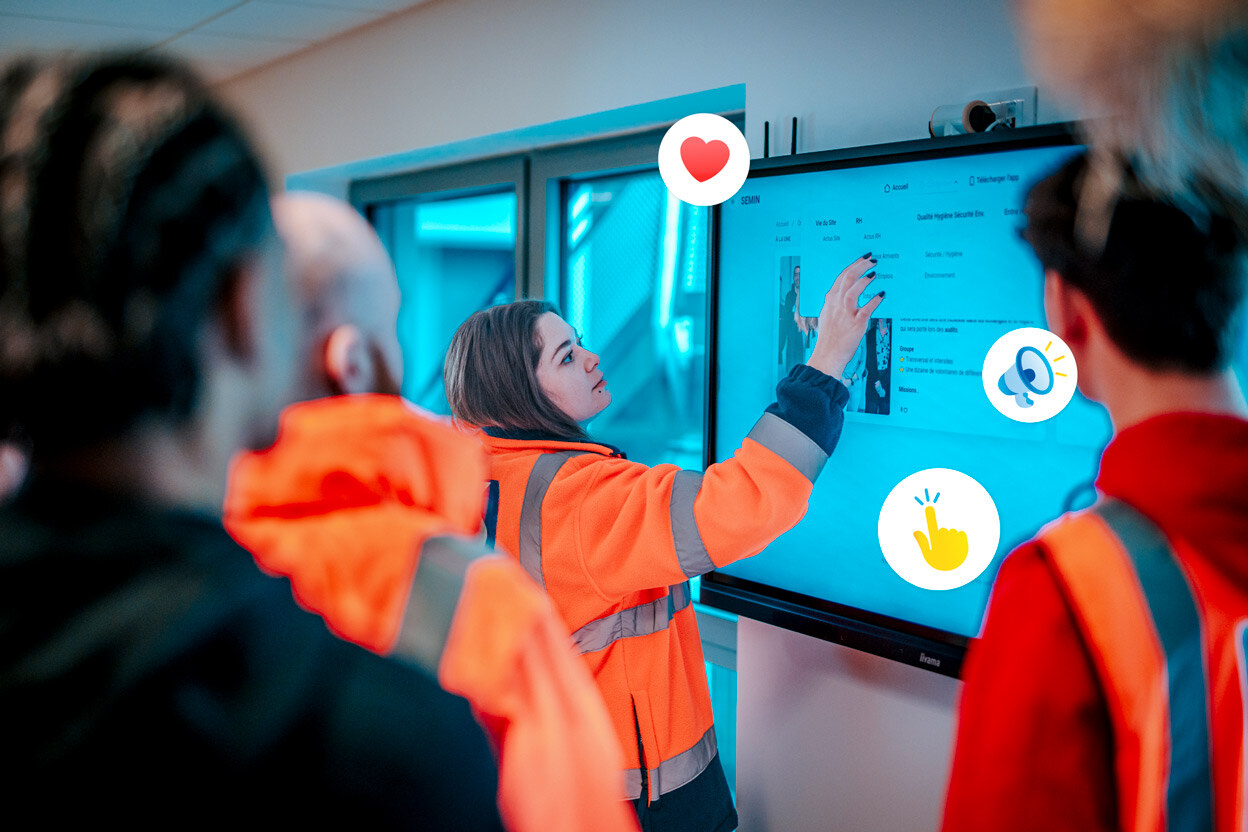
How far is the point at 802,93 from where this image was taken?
176 centimetres

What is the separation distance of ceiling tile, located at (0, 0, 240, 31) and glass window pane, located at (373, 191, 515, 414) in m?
1.01

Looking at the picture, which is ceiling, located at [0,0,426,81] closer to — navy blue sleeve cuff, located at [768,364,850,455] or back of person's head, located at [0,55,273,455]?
navy blue sleeve cuff, located at [768,364,850,455]

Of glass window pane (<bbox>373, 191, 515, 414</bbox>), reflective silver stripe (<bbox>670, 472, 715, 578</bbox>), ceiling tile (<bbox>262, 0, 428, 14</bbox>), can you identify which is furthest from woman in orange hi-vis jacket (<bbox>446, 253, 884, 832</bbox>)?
glass window pane (<bbox>373, 191, 515, 414</bbox>)

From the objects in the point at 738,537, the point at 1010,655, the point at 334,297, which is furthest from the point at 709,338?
the point at 334,297

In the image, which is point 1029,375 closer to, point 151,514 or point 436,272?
point 151,514

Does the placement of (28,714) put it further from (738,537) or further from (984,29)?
(984,29)

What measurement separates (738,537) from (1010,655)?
2.27ft

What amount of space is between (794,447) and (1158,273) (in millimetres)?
696

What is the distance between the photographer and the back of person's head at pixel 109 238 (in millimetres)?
431

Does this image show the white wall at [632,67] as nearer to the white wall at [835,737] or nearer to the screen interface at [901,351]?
the screen interface at [901,351]

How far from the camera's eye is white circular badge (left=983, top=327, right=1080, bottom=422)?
129cm

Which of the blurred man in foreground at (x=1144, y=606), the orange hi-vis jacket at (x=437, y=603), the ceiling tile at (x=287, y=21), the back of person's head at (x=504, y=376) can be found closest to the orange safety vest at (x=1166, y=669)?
the blurred man in foreground at (x=1144, y=606)

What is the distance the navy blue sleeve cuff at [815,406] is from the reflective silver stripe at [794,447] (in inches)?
0.4

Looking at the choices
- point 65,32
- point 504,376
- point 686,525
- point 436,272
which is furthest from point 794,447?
point 65,32
